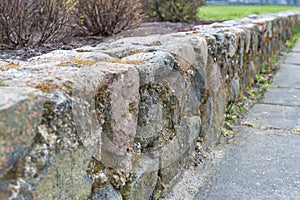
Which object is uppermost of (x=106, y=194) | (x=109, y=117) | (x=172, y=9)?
(x=109, y=117)

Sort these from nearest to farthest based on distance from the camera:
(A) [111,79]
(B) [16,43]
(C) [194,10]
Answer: (A) [111,79]
(B) [16,43]
(C) [194,10]

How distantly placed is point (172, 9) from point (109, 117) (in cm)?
450

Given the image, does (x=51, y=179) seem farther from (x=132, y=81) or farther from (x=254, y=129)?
(x=254, y=129)

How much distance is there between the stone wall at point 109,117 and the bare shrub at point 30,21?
0.83 m

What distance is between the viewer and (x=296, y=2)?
19.1 metres

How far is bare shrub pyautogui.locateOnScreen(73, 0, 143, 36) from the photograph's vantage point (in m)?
3.31

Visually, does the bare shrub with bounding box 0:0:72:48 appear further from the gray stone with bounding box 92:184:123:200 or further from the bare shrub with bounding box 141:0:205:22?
the bare shrub with bounding box 141:0:205:22

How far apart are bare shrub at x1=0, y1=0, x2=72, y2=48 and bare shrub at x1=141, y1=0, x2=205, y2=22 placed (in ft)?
9.44

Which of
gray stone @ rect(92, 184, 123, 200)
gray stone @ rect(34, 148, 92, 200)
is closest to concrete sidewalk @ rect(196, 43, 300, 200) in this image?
gray stone @ rect(92, 184, 123, 200)

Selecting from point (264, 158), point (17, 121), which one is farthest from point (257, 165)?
point (17, 121)

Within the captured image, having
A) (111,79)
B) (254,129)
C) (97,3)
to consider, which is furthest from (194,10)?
(111,79)

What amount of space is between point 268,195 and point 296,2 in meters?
19.0

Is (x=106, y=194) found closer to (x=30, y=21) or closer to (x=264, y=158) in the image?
(x=264, y=158)

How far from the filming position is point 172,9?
18.5 feet
